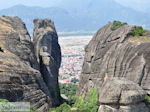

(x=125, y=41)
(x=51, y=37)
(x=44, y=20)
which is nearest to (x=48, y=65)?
(x=51, y=37)

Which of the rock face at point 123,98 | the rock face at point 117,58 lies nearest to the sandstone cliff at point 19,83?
the rock face at point 117,58

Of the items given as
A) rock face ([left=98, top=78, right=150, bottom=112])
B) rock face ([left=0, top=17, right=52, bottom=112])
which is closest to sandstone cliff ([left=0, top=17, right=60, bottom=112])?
rock face ([left=0, top=17, right=52, bottom=112])

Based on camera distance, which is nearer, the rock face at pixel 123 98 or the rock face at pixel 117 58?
the rock face at pixel 123 98

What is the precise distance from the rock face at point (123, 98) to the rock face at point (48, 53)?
99.5 feet

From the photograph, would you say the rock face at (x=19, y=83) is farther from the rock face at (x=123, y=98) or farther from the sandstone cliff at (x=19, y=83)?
the rock face at (x=123, y=98)

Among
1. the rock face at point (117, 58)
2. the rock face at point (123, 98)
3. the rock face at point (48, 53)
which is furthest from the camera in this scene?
the rock face at point (48, 53)

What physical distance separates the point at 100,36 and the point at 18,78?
18555 mm

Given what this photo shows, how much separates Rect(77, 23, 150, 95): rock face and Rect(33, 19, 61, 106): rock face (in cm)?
1088

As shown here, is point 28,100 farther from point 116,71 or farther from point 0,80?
point 116,71

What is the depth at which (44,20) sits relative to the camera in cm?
5975

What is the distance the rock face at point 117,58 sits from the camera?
79.2ft

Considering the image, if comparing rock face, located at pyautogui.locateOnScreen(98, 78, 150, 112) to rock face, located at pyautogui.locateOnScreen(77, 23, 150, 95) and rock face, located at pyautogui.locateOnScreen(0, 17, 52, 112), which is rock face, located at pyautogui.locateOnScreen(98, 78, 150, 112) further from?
rock face, located at pyautogui.locateOnScreen(0, 17, 52, 112)

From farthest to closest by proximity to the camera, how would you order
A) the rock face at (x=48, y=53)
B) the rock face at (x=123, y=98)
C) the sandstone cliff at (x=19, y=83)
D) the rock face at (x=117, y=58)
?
the rock face at (x=48, y=53), the rock face at (x=117, y=58), the sandstone cliff at (x=19, y=83), the rock face at (x=123, y=98)

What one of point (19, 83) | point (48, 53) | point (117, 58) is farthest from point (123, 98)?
point (48, 53)
